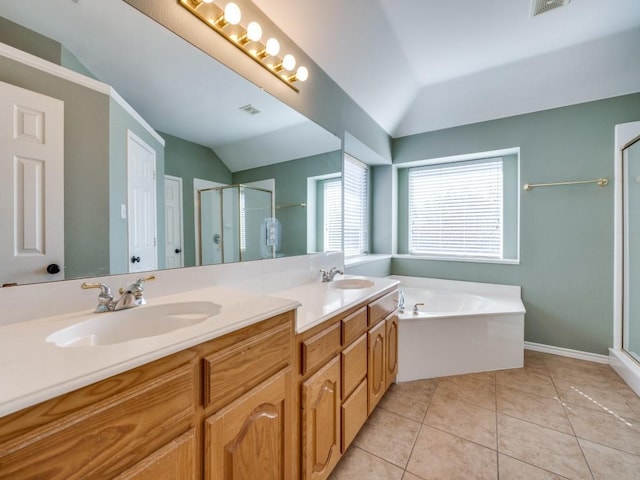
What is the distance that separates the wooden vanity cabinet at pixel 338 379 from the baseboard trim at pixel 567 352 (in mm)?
1915

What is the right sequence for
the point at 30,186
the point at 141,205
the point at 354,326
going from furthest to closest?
the point at 354,326
the point at 141,205
the point at 30,186

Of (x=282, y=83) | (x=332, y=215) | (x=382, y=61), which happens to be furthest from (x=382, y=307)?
(x=382, y=61)

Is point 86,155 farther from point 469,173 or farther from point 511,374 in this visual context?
point 469,173

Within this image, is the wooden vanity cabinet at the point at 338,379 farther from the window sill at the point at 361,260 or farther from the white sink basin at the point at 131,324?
the window sill at the point at 361,260

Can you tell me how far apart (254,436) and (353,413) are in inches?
29.2

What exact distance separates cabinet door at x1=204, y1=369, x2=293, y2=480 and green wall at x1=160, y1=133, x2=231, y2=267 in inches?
25.9

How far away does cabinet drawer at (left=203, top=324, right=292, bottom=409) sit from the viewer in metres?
0.73

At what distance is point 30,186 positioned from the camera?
2.64ft

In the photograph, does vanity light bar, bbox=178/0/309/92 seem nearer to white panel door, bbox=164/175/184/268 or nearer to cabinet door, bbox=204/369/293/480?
white panel door, bbox=164/175/184/268

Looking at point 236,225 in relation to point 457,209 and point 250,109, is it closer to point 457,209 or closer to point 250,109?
point 250,109

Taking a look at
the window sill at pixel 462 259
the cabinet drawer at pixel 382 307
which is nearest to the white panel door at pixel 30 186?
the cabinet drawer at pixel 382 307

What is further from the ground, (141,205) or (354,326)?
(141,205)

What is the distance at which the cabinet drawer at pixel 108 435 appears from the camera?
1.47ft

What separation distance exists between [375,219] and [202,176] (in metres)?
2.56
